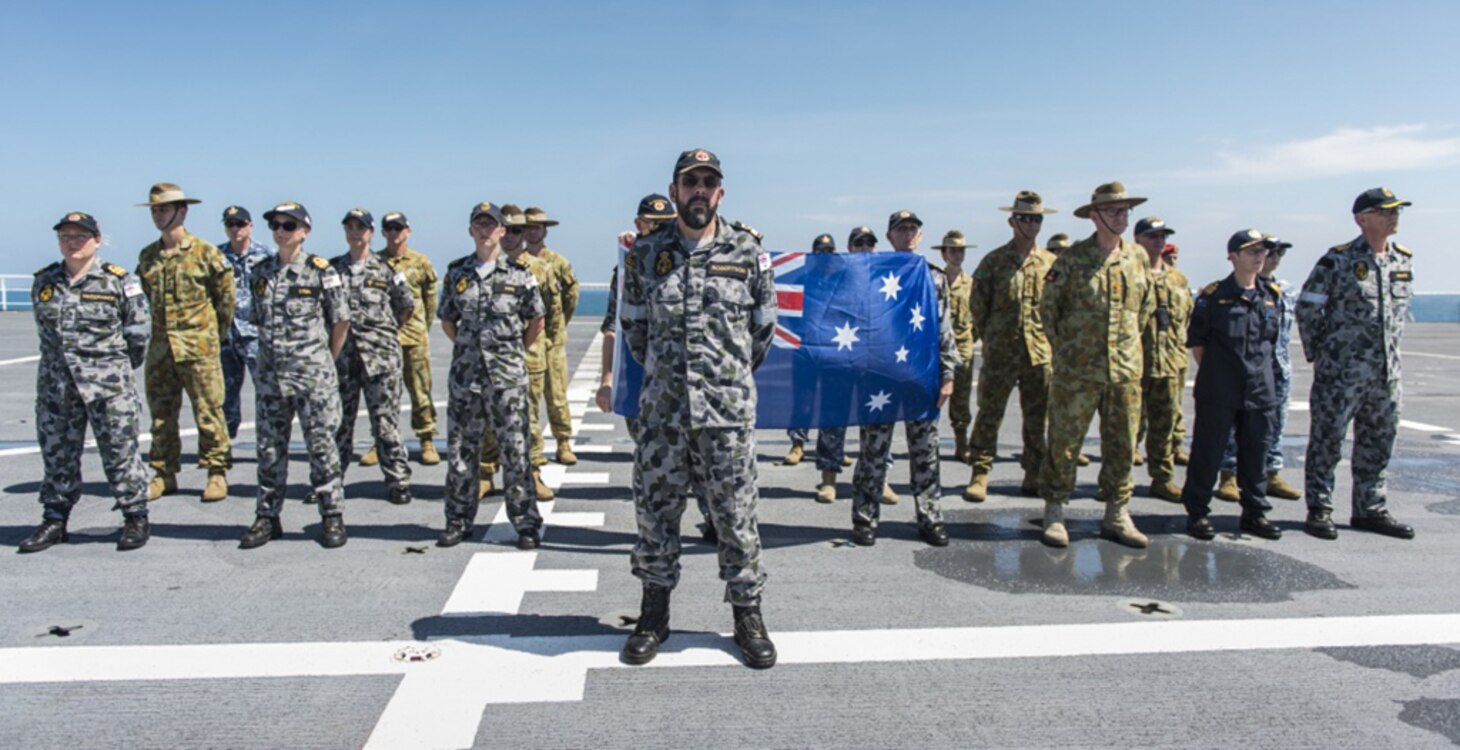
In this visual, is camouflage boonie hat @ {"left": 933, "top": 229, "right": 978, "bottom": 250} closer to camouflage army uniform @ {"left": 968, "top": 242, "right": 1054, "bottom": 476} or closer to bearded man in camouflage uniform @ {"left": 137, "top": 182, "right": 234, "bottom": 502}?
camouflage army uniform @ {"left": 968, "top": 242, "right": 1054, "bottom": 476}

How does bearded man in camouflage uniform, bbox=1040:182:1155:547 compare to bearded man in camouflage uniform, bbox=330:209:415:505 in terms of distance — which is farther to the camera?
bearded man in camouflage uniform, bbox=330:209:415:505

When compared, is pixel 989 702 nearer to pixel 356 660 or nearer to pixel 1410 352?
pixel 356 660

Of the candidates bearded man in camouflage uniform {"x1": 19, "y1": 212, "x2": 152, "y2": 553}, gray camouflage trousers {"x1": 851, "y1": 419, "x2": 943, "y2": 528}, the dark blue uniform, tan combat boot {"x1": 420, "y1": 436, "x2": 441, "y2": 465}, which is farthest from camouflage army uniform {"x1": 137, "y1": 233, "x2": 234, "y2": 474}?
the dark blue uniform

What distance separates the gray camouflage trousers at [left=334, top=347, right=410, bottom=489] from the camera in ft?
23.1

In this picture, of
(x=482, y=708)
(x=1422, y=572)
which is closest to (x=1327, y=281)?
(x=1422, y=572)

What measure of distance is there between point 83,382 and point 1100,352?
594cm

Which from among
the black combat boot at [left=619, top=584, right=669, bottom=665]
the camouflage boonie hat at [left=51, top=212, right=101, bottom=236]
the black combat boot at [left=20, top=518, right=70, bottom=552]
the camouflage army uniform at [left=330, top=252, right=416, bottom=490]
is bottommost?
the black combat boot at [left=20, top=518, right=70, bottom=552]

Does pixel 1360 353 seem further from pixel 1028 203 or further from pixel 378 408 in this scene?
pixel 378 408

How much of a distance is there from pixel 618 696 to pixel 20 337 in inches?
966

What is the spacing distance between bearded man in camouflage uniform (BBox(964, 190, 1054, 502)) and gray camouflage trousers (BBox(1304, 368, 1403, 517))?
1.80 m

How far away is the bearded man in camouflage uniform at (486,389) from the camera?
18.8 feet

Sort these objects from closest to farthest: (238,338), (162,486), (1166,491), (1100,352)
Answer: (1100,352), (162,486), (1166,491), (238,338)

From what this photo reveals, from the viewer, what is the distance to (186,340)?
688 cm

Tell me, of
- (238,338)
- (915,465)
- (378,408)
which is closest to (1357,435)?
(915,465)
